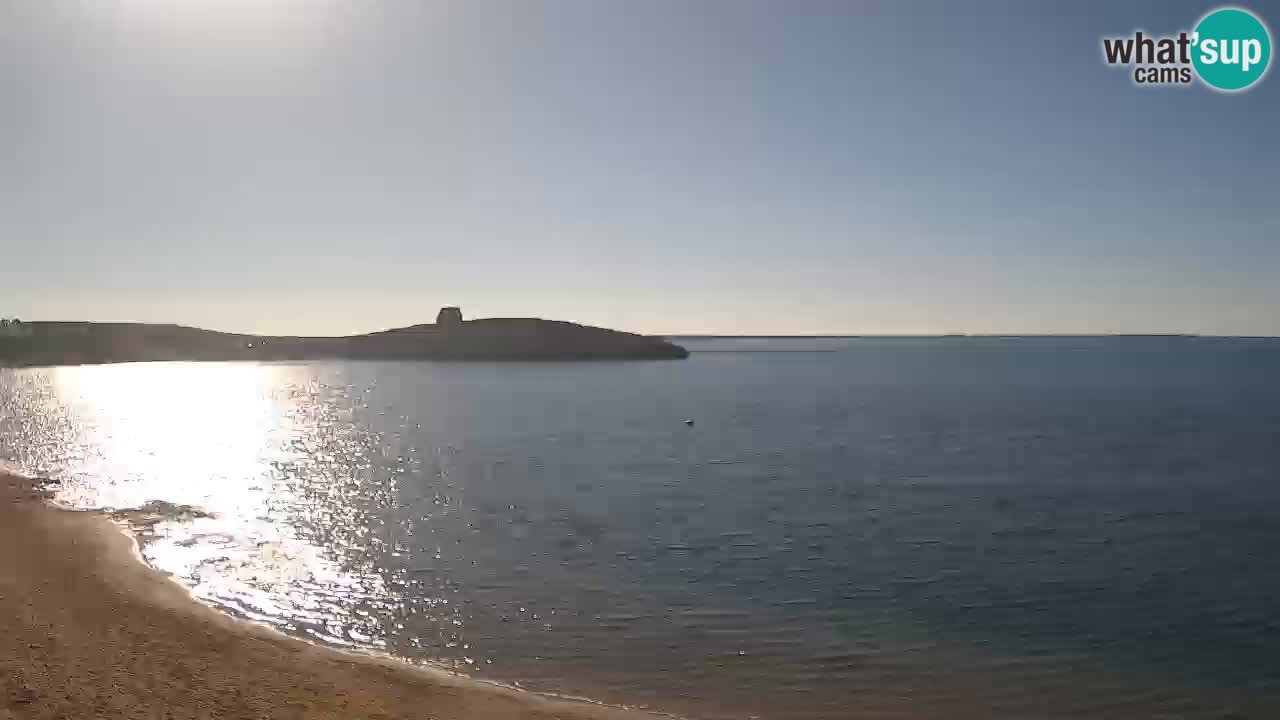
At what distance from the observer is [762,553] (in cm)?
3578

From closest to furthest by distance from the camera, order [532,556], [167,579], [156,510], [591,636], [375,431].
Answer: [591,636] < [167,579] < [532,556] < [156,510] < [375,431]

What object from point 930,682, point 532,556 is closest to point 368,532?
point 532,556

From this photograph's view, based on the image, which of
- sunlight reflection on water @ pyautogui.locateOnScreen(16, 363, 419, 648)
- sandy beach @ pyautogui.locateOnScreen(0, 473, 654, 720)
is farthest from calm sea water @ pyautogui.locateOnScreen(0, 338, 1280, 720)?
sandy beach @ pyautogui.locateOnScreen(0, 473, 654, 720)

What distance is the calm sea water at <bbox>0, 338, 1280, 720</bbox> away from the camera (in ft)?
76.5

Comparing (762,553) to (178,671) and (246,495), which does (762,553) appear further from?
(246,495)

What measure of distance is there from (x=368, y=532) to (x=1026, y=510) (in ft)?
109

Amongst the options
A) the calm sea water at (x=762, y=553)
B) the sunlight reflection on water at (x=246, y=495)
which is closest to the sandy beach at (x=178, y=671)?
the calm sea water at (x=762, y=553)

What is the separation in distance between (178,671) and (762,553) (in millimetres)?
22026

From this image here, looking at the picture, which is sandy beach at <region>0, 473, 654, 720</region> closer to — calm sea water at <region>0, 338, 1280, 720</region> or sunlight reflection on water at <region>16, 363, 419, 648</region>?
calm sea water at <region>0, 338, 1280, 720</region>

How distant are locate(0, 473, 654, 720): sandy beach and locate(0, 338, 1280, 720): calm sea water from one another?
1851 mm

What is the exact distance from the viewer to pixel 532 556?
3572 cm

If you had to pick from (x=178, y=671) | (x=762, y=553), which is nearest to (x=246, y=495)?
(x=762, y=553)

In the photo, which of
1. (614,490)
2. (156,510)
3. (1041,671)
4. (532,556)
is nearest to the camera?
(1041,671)

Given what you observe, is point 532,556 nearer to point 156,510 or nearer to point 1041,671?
point 1041,671
